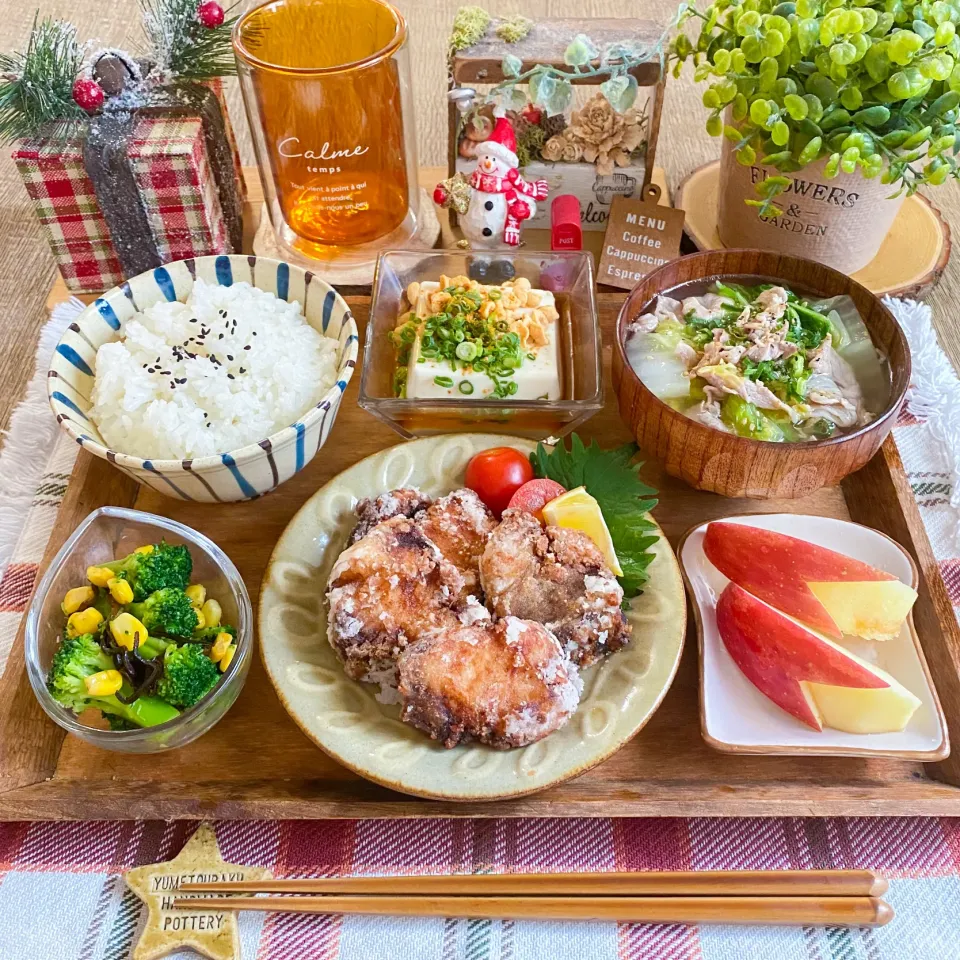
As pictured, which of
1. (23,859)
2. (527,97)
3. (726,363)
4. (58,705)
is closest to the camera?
(58,705)

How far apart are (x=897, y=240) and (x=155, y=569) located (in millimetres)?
2295

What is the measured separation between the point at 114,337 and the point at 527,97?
1.31 m

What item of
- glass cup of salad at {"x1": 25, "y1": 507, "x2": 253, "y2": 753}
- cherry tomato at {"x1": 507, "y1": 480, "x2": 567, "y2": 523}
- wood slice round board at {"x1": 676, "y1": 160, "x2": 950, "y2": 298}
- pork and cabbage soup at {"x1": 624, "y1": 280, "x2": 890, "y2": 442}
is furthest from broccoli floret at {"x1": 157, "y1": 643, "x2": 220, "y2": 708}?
wood slice round board at {"x1": 676, "y1": 160, "x2": 950, "y2": 298}

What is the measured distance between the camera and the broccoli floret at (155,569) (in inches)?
62.6

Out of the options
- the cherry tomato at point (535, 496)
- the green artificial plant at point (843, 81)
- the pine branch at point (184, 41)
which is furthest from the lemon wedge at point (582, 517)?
the pine branch at point (184, 41)

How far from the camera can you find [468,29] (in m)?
2.36

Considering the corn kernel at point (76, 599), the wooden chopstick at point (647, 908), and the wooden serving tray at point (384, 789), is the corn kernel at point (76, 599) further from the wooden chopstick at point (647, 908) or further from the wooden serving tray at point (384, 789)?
the wooden chopstick at point (647, 908)

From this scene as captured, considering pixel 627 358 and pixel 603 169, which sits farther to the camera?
pixel 603 169

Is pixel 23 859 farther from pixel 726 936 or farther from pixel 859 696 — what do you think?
pixel 859 696

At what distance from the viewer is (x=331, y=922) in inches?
61.1

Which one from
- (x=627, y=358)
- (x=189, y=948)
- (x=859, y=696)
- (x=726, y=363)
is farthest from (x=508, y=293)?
(x=189, y=948)

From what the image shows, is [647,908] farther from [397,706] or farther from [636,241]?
[636,241]

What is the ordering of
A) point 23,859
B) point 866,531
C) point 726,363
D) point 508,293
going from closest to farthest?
1. point 23,859
2. point 866,531
3. point 726,363
4. point 508,293

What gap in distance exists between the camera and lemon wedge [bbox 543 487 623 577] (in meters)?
1.70
